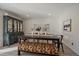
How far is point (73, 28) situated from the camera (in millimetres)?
2848

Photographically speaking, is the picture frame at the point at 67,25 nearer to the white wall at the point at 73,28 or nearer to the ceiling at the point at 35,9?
the white wall at the point at 73,28

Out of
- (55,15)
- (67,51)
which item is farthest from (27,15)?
(67,51)

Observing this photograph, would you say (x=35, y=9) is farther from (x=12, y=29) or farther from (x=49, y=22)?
(x=12, y=29)

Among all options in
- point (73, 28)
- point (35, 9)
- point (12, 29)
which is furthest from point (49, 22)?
point (12, 29)

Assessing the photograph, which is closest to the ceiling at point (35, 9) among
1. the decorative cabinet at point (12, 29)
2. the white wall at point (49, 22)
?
the white wall at point (49, 22)

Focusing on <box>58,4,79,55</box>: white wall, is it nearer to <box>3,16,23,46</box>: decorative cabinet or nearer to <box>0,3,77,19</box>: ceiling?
Result: <box>0,3,77,19</box>: ceiling

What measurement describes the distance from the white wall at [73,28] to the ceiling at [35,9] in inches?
6.4

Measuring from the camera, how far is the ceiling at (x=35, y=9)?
2423mm

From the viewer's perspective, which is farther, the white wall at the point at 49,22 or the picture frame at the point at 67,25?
the picture frame at the point at 67,25

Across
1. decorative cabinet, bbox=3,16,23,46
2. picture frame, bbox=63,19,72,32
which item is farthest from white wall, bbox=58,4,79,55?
decorative cabinet, bbox=3,16,23,46

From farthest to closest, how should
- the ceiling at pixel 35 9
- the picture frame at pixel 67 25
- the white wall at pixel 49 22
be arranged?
the picture frame at pixel 67 25 < the white wall at pixel 49 22 < the ceiling at pixel 35 9

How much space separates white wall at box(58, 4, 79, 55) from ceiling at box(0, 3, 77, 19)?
162mm

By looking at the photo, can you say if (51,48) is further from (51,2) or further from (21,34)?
(51,2)

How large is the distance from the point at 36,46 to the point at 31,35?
39cm
